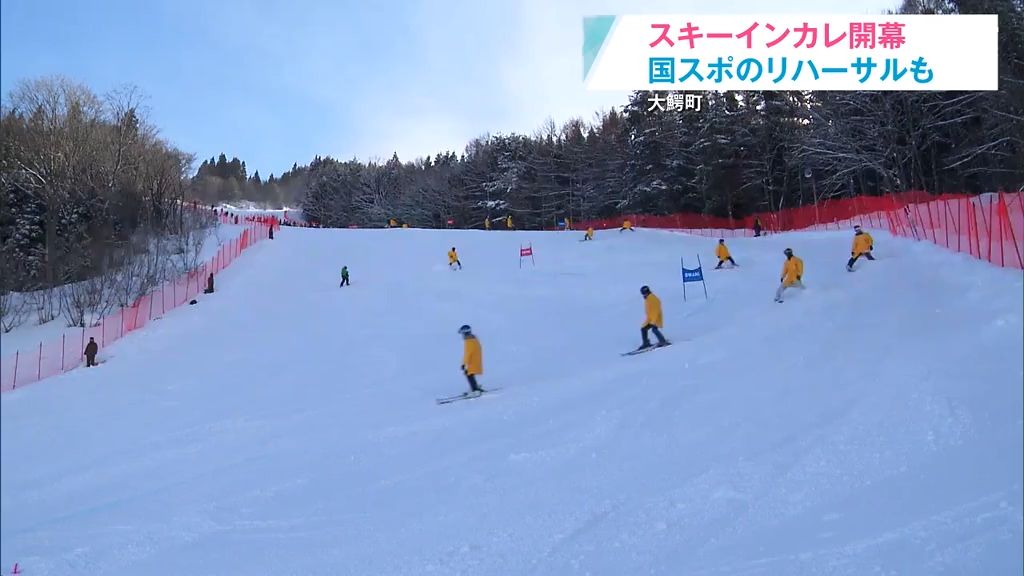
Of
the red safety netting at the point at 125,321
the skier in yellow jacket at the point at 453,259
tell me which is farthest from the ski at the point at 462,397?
the skier in yellow jacket at the point at 453,259

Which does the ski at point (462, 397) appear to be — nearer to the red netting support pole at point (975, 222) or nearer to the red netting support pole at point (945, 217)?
the red netting support pole at point (975, 222)

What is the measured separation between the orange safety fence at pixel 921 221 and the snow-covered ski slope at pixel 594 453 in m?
0.63

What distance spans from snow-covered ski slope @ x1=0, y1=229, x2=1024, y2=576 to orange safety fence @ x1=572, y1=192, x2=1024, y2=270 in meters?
0.63

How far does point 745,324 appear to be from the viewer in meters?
14.7

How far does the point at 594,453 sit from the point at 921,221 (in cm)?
1828

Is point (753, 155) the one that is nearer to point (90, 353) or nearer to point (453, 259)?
point (453, 259)

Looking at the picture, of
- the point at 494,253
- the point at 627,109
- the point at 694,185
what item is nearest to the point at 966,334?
the point at 494,253

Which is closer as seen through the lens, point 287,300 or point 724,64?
point 724,64

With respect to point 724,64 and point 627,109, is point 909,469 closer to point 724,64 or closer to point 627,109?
point 724,64

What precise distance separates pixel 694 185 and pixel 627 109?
11082 millimetres

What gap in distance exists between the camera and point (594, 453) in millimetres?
8398

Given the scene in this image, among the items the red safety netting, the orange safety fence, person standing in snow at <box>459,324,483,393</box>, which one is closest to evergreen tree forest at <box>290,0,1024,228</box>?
the orange safety fence

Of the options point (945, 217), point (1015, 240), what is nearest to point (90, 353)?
point (1015, 240)

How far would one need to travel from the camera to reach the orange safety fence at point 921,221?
12.7m
